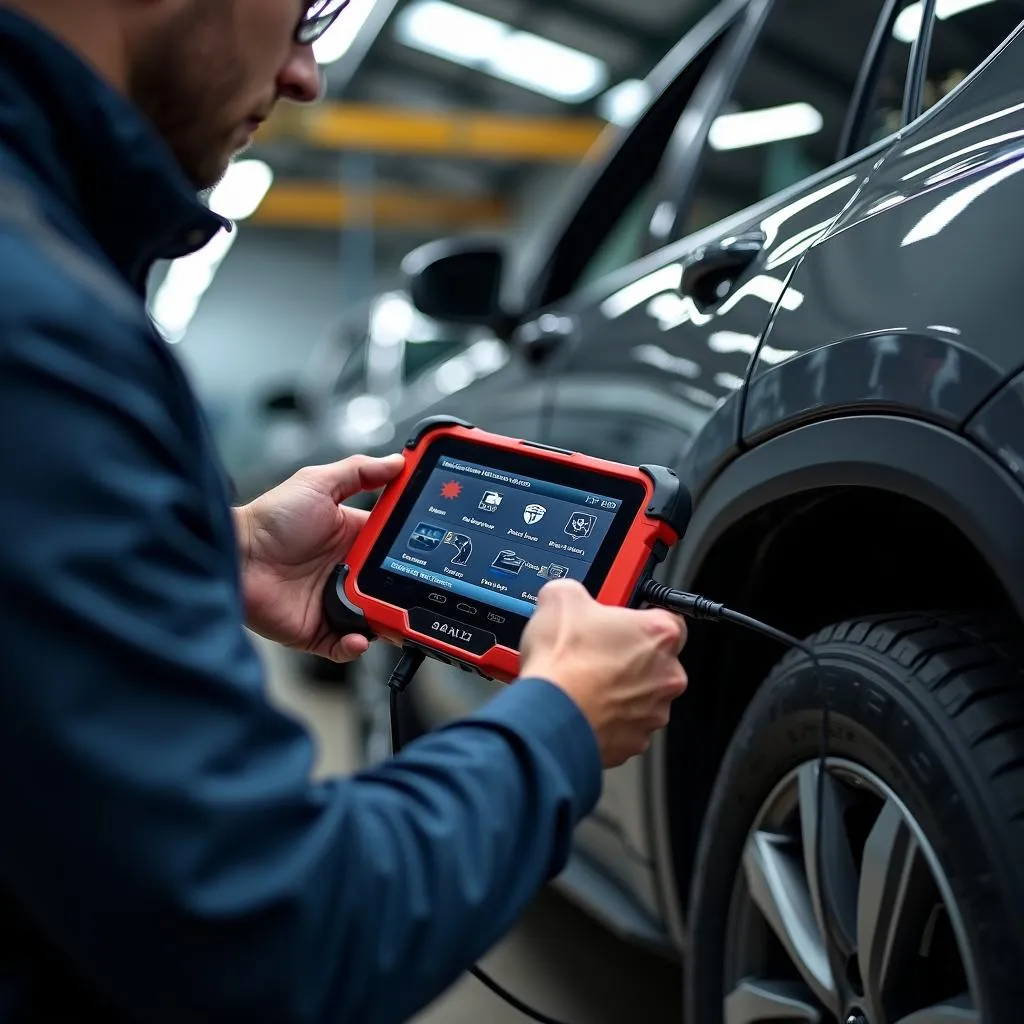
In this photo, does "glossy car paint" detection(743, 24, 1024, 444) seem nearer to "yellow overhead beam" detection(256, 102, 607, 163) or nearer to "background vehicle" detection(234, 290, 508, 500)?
"background vehicle" detection(234, 290, 508, 500)

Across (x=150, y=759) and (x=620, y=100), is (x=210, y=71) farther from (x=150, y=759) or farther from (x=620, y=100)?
(x=620, y=100)

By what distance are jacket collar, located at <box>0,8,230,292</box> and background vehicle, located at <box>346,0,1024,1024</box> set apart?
2.00ft

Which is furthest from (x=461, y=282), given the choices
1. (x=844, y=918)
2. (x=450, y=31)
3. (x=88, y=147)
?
(x=450, y=31)

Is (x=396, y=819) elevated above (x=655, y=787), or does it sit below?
below

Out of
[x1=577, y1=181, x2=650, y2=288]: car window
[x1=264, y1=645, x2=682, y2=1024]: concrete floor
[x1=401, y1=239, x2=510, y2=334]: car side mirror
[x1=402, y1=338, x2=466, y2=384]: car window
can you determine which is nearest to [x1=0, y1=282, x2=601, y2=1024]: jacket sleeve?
[x1=264, y1=645, x2=682, y2=1024]: concrete floor

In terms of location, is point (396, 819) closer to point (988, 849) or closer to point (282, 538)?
point (988, 849)

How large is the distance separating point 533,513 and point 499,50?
33.1ft

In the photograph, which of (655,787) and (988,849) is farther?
(655,787)

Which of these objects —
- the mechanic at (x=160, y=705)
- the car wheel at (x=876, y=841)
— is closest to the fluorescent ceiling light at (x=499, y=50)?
the car wheel at (x=876, y=841)

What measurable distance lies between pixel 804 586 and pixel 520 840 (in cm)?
76

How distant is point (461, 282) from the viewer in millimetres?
2320

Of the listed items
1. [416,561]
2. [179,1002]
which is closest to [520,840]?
[179,1002]

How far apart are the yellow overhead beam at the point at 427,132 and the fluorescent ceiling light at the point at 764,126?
9664 mm

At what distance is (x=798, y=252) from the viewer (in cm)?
126
